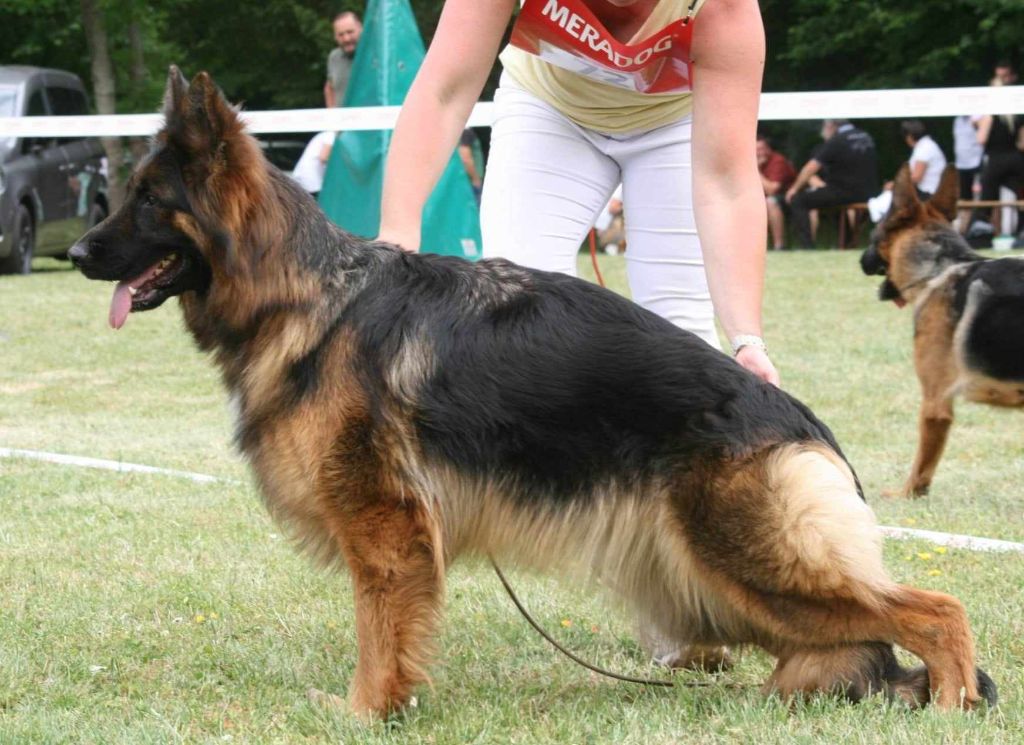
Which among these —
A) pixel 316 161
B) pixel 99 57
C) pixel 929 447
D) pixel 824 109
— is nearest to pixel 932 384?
pixel 929 447

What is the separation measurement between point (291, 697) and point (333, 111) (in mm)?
8801

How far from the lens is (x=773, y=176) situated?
24.6 meters

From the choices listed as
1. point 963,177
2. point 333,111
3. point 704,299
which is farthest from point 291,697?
point 963,177

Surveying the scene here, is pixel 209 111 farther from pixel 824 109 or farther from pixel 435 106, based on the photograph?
pixel 824 109

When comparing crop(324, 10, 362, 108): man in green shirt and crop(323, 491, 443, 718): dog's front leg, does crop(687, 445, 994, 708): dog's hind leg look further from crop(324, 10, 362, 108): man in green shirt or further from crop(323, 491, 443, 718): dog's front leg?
crop(324, 10, 362, 108): man in green shirt

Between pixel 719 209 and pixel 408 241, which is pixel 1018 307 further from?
pixel 408 241

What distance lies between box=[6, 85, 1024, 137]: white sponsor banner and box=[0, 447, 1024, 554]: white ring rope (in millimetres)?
2112

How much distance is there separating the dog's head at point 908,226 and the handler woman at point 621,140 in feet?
11.6

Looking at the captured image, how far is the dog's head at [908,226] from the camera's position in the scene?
746 centimetres

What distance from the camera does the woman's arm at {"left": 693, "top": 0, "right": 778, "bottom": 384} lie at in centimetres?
385

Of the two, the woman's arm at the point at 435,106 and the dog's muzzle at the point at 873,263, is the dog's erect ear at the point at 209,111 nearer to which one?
the woman's arm at the point at 435,106

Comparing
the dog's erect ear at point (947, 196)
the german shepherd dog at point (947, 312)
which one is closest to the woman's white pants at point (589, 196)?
the german shepherd dog at point (947, 312)

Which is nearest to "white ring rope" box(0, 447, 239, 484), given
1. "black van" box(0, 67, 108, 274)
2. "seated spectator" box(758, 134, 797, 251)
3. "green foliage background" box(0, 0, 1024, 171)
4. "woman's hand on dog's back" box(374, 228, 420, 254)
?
"woman's hand on dog's back" box(374, 228, 420, 254)

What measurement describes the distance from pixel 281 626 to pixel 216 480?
2434mm
